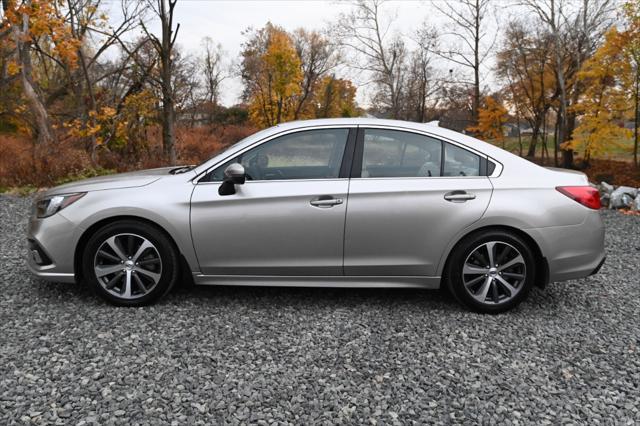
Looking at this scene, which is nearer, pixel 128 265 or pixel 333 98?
pixel 128 265

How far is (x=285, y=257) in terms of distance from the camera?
11.6 ft

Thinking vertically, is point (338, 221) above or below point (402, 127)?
below

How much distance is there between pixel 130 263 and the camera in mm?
3562

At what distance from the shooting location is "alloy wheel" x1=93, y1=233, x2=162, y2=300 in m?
3.54

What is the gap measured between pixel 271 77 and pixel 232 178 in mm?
36202

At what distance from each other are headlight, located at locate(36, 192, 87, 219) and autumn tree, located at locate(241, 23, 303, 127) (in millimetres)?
34622

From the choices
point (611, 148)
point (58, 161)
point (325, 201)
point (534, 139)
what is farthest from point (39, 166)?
point (534, 139)

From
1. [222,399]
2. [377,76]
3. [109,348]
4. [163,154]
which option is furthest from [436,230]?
[377,76]

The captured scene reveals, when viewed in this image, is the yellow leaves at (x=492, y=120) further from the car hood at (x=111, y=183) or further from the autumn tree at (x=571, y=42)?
the car hood at (x=111, y=183)

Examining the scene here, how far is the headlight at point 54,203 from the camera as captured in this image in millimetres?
3584

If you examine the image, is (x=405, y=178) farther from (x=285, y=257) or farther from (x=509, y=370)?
(x=509, y=370)

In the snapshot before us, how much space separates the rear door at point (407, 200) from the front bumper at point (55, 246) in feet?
7.22

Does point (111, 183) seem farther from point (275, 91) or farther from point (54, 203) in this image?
point (275, 91)

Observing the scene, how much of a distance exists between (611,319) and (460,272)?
135 cm
